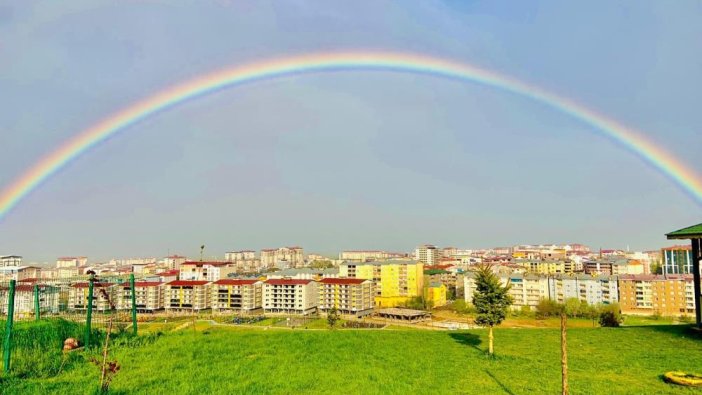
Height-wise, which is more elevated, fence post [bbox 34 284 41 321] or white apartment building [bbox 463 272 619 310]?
fence post [bbox 34 284 41 321]

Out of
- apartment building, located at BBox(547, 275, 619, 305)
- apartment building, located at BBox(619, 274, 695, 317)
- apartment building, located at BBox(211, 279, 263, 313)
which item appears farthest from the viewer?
apartment building, located at BBox(211, 279, 263, 313)

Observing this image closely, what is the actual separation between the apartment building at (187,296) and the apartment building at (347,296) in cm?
1972

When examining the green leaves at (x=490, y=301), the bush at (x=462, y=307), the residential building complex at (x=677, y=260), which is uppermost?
the green leaves at (x=490, y=301)

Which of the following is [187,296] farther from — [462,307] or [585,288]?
[585,288]

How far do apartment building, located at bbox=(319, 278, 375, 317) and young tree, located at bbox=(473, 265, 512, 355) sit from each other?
57.5 meters

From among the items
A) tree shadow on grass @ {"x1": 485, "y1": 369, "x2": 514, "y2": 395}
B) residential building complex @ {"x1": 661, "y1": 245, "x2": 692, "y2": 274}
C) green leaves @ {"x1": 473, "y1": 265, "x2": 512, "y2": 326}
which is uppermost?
green leaves @ {"x1": 473, "y1": 265, "x2": 512, "y2": 326}

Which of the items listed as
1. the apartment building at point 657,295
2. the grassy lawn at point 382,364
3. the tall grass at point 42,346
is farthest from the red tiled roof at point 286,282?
the tall grass at point 42,346

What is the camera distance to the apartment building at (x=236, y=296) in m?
69.3

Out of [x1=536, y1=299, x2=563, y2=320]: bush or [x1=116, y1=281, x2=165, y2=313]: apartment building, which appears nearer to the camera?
[x1=536, y1=299, x2=563, y2=320]: bush

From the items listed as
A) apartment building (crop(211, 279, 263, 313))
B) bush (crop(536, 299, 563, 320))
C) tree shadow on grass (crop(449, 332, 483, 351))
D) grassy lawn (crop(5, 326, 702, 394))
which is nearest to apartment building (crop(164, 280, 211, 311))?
apartment building (crop(211, 279, 263, 313))

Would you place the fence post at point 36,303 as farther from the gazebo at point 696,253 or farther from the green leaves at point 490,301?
the gazebo at point 696,253

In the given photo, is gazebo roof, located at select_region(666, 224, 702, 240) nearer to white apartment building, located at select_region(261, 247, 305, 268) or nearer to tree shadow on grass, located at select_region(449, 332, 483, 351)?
tree shadow on grass, located at select_region(449, 332, 483, 351)

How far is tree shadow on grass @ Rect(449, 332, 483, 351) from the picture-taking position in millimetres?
11205

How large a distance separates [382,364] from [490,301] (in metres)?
3.06
